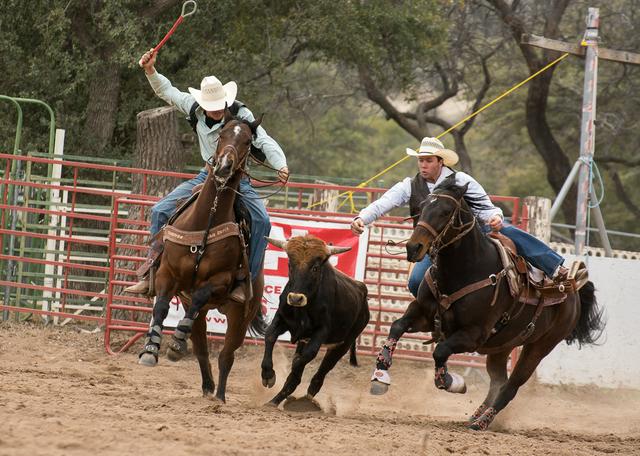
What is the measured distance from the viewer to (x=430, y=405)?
1080 centimetres

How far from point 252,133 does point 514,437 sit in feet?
10.1

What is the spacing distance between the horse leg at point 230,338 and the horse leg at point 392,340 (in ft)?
4.26

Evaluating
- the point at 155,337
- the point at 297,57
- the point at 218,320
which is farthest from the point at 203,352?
the point at 297,57

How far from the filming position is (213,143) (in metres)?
8.49

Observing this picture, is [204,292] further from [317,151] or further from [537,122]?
[317,151]

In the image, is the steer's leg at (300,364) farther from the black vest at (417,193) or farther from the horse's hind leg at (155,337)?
the black vest at (417,193)

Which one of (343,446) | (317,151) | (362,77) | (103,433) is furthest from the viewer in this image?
(317,151)

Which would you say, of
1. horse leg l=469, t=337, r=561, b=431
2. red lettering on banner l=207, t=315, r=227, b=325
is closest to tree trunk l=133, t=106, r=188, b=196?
red lettering on banner l=207, t=315, r=227, b=325

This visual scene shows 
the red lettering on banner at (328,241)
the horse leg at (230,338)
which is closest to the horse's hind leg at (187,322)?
the horse leg at (230,338)

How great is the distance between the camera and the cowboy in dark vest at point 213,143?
8289mm

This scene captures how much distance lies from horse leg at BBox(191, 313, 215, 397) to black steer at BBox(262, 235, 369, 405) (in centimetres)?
83

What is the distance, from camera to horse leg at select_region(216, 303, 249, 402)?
834 centimetres

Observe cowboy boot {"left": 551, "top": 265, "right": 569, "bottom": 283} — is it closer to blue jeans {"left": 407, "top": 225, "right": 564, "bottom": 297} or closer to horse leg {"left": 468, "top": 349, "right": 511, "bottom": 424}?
blue jeans {"left": 407, "top": 225, "right": 564, "bottom": 297}

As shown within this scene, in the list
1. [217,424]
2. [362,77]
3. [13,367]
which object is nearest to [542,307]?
[217,424]
